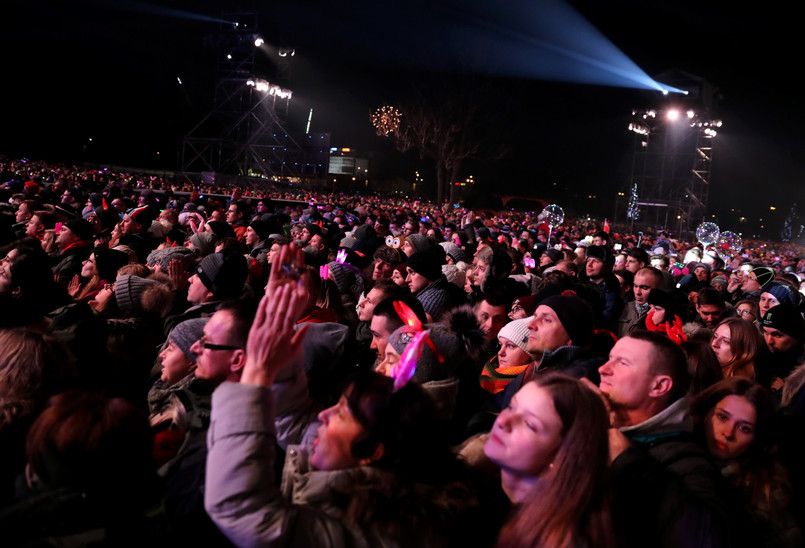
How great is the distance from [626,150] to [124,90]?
1831 inches

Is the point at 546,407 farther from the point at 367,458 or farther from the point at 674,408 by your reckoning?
the point at 674,408

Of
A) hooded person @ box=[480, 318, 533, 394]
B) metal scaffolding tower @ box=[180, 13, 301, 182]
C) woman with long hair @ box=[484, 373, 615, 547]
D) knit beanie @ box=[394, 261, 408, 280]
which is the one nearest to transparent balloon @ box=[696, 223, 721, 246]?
knit beanie @ box=[394, 261, 408, 280]

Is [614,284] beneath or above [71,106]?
beneath

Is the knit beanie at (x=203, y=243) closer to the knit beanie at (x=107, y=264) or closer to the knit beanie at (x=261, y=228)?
the knit beanie at (x=107, y=264)

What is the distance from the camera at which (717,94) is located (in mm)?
37344

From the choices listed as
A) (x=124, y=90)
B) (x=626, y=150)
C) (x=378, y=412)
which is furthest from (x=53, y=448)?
(x=626, y=150)

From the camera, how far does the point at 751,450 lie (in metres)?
2.75

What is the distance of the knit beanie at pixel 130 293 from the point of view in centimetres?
466

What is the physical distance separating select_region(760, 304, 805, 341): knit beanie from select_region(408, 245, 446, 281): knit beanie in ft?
10.0

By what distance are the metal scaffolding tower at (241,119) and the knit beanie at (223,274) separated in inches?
1458

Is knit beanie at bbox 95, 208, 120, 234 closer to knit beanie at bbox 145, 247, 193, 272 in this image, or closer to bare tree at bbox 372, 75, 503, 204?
knit beanie at bbox 145, 247, 193, 272

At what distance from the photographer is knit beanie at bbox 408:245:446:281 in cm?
604

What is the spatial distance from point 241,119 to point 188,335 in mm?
40560

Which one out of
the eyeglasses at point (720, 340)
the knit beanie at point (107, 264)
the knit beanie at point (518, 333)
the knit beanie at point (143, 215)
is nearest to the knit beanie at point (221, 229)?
the knit beanie at point (143, 215)
